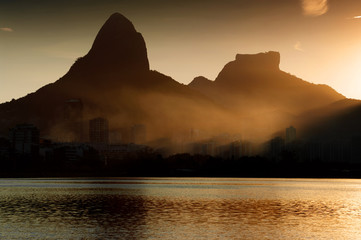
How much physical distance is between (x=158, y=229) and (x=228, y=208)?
33.0 m

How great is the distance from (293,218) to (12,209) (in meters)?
48.8

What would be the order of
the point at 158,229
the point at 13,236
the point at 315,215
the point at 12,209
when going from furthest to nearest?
the point at 12,209
the point at 315,215
the point at 158,229
the point at 13,236

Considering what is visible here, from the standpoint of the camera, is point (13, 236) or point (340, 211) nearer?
point (13, 236)

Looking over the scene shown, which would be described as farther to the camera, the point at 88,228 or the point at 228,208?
the point at 228,208

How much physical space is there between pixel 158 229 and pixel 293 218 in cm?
2476

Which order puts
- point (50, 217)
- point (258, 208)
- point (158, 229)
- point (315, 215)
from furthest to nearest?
point (258, 208) < point (315, 215) < point (50, 217) < point (158, 229)

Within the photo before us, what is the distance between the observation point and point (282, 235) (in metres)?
58.9

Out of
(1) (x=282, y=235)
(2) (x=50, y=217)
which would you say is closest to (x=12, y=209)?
(2) (x=50, y=217)

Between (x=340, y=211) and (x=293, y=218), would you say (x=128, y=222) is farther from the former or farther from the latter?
(x=340, y=211)

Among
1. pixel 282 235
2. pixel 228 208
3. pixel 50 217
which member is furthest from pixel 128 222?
pixel 228 208

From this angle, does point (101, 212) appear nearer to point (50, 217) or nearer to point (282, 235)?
point (50, 217)

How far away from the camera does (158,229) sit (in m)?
62.5

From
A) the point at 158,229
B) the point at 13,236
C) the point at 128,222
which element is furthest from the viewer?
the point at 128,222

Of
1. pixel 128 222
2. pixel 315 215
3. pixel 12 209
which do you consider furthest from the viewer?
pixel 12 209
